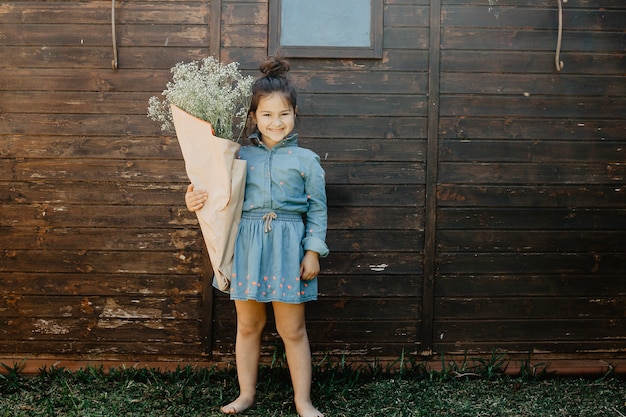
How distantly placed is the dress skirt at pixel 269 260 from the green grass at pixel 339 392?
23.4 inches

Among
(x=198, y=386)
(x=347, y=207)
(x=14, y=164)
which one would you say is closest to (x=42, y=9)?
(x=14, y=164)

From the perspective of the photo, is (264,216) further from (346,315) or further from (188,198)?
(346,315)

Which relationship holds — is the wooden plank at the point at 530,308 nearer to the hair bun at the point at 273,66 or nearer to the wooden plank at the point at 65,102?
the hair bun at the point at 273,66

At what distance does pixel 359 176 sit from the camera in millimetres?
3385

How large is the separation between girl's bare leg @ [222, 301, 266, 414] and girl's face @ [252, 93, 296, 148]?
2.47 feet

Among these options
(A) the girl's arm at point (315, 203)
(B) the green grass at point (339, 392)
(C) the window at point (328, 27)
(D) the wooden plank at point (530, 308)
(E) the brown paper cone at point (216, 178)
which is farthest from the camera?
(D) the wooden plank at point (530, 308)

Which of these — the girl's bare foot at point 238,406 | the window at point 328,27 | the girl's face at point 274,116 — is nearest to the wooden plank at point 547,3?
the window at point 328,27

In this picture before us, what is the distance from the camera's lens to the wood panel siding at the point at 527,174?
339cm

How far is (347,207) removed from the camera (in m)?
3.39

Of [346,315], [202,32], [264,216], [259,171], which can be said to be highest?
[202,32]

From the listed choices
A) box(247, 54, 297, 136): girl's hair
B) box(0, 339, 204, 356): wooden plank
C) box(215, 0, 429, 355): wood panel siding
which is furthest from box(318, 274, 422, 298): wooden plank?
box(247, 54, 297, 136): girl's hair

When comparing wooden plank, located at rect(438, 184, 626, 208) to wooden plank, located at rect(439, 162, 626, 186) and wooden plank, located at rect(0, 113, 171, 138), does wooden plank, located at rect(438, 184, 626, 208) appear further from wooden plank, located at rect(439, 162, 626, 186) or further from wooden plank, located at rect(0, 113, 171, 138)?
wooden plank, located at rect(0, 113, 171, 138)

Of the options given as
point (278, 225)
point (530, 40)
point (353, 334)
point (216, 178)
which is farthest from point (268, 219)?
point (530, 40)

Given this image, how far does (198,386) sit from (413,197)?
1.48m
